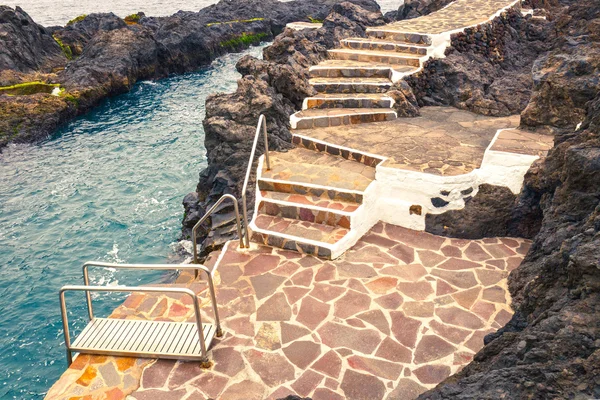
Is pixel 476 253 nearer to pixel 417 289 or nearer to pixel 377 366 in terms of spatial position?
pixel 417 289

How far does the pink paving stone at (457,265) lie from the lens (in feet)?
26.9

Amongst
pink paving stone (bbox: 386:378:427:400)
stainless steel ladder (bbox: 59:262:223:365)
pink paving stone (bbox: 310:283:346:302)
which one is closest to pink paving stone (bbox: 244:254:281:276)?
pink paving stone (bbox: 310:283:346:302)

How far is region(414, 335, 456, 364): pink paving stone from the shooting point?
636 cm

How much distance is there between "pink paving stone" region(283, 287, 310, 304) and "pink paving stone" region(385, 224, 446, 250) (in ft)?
7.69

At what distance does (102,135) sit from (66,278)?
1240cm

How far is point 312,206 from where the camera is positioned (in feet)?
29.9

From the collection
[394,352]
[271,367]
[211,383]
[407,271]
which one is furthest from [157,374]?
[407,271]

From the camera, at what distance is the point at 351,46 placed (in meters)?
15.7

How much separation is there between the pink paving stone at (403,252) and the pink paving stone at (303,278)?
5.17 feet

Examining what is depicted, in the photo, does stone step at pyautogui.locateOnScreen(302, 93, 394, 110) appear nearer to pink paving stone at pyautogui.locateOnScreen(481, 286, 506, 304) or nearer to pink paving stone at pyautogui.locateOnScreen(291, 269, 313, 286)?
pink paving stone at pyautogui.locateOnScreen(291, 269, 313, 286)

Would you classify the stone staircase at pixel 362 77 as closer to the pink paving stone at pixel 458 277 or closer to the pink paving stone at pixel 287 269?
the pink paving stone at pixel 287 269

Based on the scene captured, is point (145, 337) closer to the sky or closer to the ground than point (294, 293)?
closer to the sky

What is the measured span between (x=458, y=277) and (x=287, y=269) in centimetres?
274

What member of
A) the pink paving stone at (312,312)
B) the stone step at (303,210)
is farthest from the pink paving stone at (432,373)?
the stone step at (303,210)
